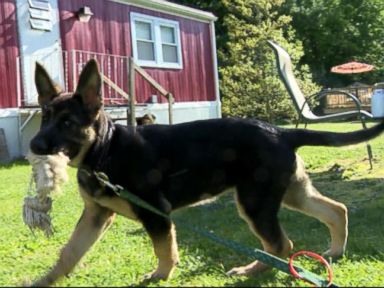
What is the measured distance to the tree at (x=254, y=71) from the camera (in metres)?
26.1

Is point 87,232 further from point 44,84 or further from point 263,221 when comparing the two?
point 263,221

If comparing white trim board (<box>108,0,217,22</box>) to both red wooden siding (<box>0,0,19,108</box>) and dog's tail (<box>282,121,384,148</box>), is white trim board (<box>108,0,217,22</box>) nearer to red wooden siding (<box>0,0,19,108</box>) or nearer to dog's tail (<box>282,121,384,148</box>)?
red wooden siding (<box>0,0,19,108</box>)

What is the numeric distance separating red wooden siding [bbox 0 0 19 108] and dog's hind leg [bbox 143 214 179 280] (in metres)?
11.6

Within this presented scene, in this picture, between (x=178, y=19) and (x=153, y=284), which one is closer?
(x=153, y=284)

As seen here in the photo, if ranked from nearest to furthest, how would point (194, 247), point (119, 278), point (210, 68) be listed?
point (119, 278) < point (194, 247) < point (210, 68)

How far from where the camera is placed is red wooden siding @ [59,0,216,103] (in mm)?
16500

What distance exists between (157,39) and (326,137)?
15691mm

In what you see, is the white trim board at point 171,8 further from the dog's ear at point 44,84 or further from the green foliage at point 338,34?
the green foliage at point 338,34

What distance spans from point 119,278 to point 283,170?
132cm

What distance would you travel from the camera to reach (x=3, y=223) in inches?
247

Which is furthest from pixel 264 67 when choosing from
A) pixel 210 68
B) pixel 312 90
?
pixel 210 68

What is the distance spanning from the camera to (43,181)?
3576 mm

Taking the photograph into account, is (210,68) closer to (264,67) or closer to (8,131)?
(264,67)

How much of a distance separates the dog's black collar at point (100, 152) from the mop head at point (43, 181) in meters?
0.19
